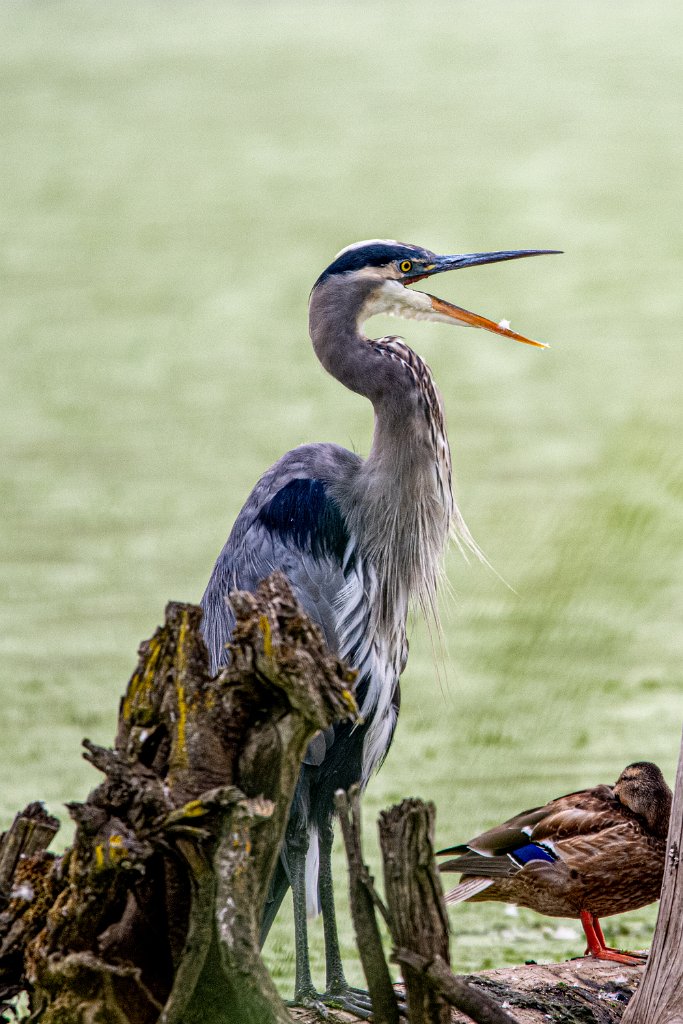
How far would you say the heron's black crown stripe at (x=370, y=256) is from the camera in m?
2.60

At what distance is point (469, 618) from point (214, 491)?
4.29ft

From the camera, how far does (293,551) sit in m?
2.53

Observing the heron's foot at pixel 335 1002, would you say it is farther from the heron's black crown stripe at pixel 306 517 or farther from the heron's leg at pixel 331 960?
the heron's black crown stripe at pixel 306 517

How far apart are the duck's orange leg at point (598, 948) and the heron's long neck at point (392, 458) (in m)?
0.63

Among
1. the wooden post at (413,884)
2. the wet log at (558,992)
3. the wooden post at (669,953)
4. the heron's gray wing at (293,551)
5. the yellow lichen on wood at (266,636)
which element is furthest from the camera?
the heron's gray wing at (293,551)

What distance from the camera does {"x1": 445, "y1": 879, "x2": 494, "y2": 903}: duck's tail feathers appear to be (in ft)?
8.43

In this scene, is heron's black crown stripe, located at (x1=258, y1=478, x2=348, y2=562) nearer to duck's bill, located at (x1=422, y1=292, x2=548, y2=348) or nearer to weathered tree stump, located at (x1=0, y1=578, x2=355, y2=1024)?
duck's bill, located at (x1=422, y1=292, x2=548, y2=348)

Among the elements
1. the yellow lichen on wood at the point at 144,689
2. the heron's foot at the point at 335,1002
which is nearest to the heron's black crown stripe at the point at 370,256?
the yellow lichen on wood at the point at 144,689

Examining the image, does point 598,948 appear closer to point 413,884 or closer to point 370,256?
point 413,884

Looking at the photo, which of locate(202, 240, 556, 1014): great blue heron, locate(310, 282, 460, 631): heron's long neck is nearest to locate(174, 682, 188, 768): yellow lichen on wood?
locate(202, 240, 556, 1014): great blue heron

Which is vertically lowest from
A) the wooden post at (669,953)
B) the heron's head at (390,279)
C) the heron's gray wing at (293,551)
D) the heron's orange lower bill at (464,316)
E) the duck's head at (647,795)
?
the wooden post at (669,953)

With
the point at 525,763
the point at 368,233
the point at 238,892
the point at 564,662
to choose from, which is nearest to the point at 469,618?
the point at 564,662

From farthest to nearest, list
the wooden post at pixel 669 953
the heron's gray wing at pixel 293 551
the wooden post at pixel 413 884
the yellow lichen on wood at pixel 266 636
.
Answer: the heron's gray wing at pixel 293 551 < the wooden post at pixel 669 953 < the wooden post at pixel 413 884 < the yellow lichen on wood at pixel 266 636

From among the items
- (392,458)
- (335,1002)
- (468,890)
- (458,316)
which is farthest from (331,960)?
(458,316)
